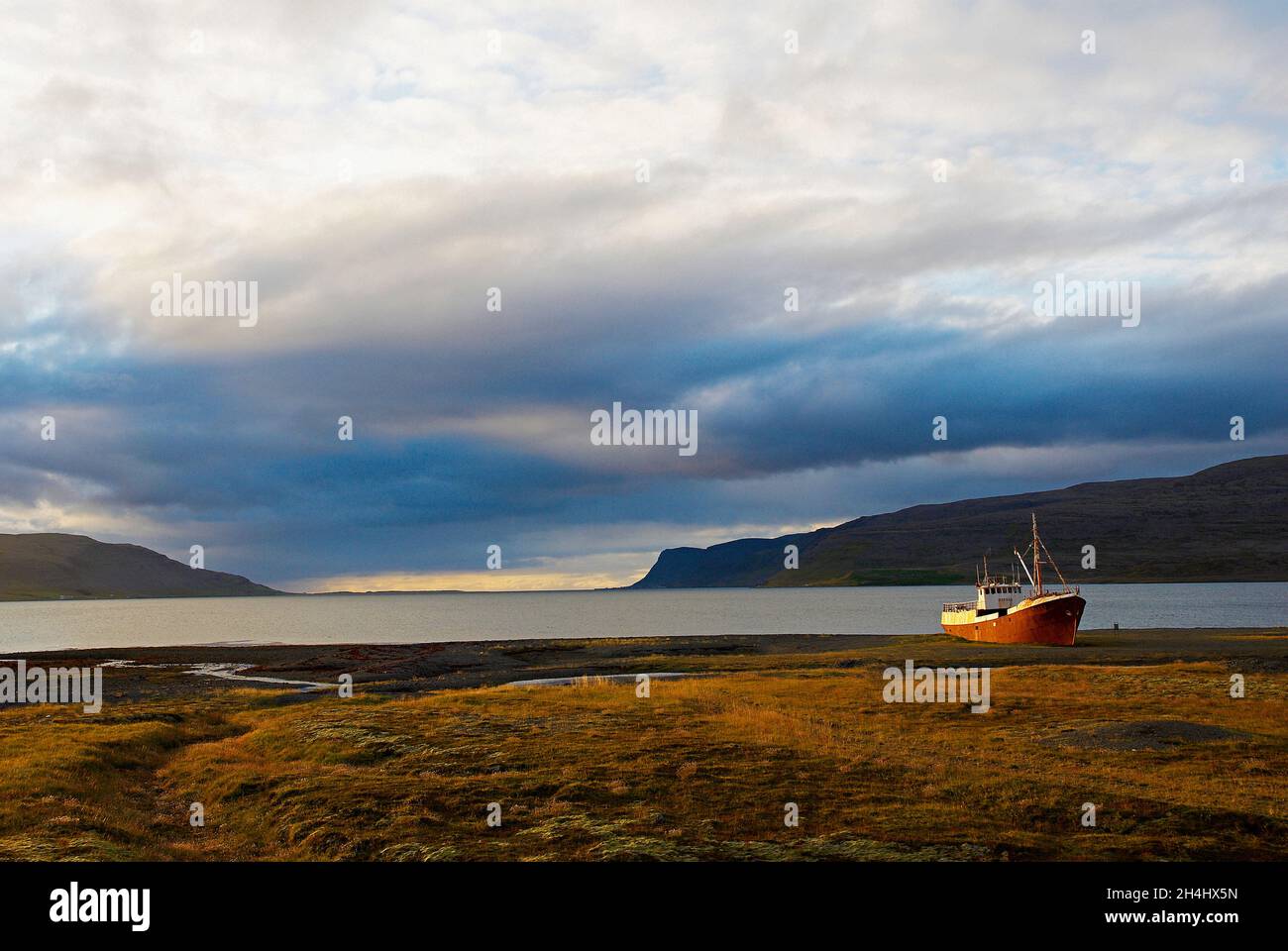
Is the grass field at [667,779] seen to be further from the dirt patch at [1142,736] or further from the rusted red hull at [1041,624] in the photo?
the rusted red hull at [1041,624]

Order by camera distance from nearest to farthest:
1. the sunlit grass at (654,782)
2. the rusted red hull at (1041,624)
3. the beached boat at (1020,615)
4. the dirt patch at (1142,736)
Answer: the sunlit grass at (654,782) → the dirt patch at (1142,736) → the rusted red hull at (1041,624) → the beached boat at (1020,615)

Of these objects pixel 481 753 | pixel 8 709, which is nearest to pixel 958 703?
pixel 481 753

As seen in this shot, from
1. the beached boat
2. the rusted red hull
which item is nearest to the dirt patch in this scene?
the beached boat

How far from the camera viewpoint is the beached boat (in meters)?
93.9

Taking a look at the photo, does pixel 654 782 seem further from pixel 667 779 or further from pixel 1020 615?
pixel 1020 615

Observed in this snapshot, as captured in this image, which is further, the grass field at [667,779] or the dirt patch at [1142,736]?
the dirt patch at [1142,736]

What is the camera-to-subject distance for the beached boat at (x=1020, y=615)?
9394 cm

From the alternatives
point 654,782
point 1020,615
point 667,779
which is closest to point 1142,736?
point 667,779

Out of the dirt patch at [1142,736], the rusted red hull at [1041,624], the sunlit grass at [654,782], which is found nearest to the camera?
the sunlit grass at [654,782]

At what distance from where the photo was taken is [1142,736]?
35.7 m

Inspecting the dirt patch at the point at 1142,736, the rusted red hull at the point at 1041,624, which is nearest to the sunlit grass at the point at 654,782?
the dirt patch at the point at 1142,736

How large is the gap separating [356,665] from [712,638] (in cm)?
5059

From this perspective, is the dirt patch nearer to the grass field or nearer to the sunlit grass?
the grass field
